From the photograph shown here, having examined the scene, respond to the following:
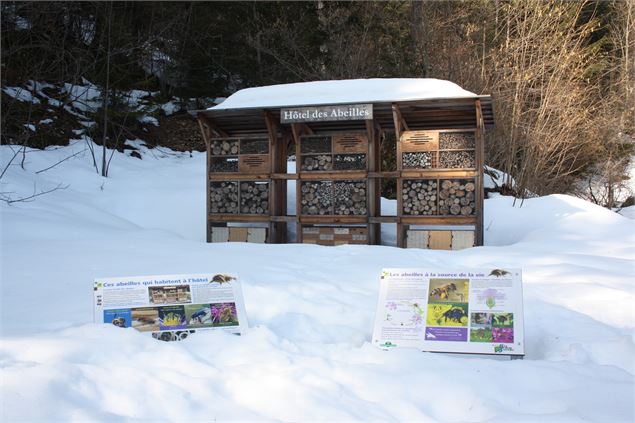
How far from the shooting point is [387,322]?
4.29 metres

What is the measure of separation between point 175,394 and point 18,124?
49.8ft

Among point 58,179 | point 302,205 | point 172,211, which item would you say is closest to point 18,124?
point 58,179

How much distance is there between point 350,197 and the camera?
1075 cm

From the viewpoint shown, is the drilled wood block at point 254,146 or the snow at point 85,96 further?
the snow at point 85,96

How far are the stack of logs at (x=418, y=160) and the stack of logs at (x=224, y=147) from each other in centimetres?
345

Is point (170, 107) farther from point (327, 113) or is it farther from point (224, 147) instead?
point (327, 113)

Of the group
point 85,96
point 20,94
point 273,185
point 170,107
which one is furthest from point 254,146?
point 170,107

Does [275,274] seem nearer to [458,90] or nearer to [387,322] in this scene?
[387,322]

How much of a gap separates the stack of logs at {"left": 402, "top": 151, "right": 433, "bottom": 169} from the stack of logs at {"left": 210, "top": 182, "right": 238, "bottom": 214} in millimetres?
3465

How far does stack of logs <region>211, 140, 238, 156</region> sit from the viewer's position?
11.4m

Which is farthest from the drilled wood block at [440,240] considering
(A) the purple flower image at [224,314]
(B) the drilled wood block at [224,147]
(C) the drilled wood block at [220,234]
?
(A) the purple flower image at [224,314]

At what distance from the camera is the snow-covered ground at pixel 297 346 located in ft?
9.95

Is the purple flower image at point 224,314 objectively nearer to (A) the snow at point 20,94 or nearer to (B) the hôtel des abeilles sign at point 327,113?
(B) the hôtel des abeilles sign at point 327,113

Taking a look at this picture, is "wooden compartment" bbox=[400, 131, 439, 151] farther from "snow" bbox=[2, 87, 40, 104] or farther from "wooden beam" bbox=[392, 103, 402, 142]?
"snow" bbox=[2, 87, 40, 104]
